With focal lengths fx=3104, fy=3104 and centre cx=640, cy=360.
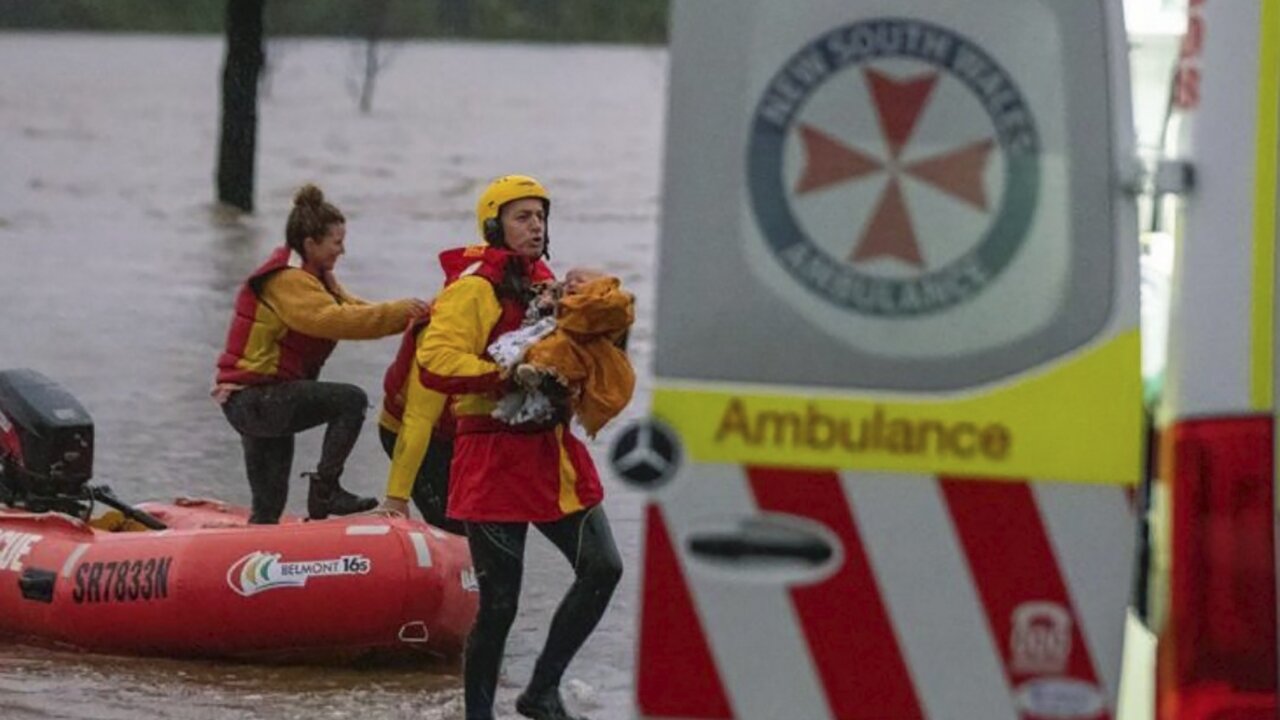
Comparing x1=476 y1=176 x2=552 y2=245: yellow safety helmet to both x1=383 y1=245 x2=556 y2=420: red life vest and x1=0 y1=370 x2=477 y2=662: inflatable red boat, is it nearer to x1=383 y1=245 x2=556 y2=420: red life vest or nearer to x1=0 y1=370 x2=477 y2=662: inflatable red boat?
x1=383 y1=245 x2=556 y2=420: red life vest

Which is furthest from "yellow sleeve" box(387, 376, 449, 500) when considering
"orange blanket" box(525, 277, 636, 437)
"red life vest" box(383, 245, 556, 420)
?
"orange blanket" box(525, 277, 636, 437)

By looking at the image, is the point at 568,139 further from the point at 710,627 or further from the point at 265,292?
the point at 710,627

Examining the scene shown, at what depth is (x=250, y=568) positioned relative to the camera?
30.4 ft

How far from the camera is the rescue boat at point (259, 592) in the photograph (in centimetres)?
922

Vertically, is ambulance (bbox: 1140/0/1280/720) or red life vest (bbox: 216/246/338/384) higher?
ambulance (bbox: 1140/0/1280/720)

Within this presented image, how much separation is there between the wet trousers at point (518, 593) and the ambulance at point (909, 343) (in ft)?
11.2

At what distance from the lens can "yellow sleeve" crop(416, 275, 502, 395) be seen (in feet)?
24.1

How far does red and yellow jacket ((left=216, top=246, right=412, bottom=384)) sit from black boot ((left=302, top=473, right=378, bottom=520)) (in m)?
0.35

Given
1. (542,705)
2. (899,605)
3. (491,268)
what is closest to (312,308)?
(542,705)

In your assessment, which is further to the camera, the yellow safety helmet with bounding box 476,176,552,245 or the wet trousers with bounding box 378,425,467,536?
the wet trousers with bounding box 378,425,467,536

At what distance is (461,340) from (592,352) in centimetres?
36

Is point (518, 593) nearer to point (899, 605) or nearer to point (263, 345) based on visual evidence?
point (263, 345)

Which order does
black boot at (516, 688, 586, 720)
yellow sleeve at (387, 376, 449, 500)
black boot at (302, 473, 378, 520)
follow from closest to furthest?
black boot at (516, 688, 586, 720)
yellow sleeve at (387, 376, 449, 500)
black boot at (302, 473, 378, 520)

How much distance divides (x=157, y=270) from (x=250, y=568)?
60.7ft
